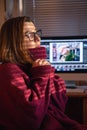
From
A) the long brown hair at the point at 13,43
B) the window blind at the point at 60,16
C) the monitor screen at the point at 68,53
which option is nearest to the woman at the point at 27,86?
the long brown hair at the point at 13,43

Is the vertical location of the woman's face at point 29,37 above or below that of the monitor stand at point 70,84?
above

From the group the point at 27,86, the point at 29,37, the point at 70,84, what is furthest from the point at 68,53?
the point at 27,86

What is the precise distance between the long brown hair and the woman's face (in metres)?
0.02

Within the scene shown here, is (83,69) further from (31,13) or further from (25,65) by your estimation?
(25,65)

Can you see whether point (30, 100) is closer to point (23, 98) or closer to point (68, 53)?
point (23, 98)

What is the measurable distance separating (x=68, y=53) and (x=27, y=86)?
53.5 inches

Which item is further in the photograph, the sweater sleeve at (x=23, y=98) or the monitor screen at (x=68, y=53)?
the monitor screen at (x=68, y=53)

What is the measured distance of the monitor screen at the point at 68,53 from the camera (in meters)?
2.30

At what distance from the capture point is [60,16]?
8.76 ft

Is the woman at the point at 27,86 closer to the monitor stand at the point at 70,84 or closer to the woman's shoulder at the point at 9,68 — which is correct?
the woman's shoulder at the point at 9,68

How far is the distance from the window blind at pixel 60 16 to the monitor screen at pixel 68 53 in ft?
1.10

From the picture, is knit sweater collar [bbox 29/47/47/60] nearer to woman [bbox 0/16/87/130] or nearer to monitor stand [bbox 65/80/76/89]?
woman [bbox 0/16/87/130]

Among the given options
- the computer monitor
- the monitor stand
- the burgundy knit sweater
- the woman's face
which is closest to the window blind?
the computer monitor

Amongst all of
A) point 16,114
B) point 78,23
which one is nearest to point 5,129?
point 16,114
